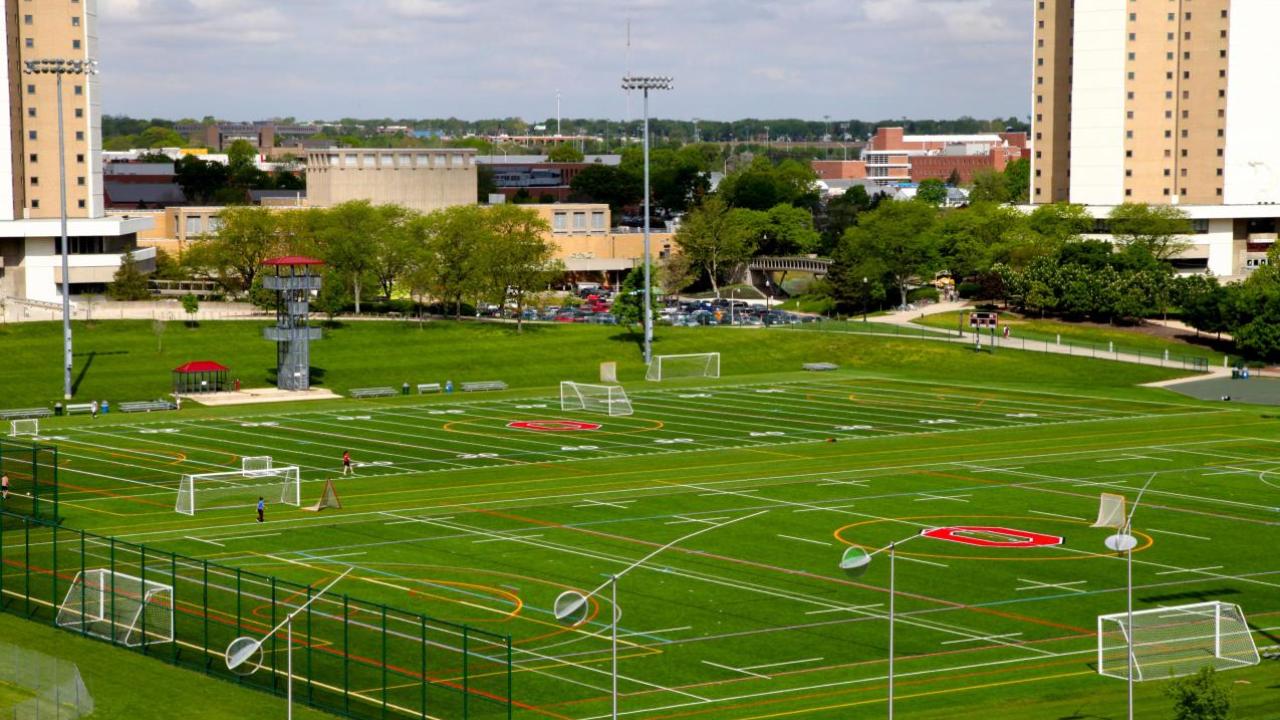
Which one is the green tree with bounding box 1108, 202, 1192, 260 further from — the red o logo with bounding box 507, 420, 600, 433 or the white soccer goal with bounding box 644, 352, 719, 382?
the red o logo with bounding box 507, 420, 600, 433

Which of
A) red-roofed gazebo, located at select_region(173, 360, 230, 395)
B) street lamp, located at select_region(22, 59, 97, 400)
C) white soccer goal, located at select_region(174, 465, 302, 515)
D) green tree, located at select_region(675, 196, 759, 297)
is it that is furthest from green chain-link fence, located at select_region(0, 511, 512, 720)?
green tree, located at select_region(675, 196, 759, 297)

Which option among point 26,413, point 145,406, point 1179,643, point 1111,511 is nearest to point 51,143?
point 145,406

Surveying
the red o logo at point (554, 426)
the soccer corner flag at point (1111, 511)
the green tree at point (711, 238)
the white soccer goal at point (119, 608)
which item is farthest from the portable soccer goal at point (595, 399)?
the green tree at point (711, 238)

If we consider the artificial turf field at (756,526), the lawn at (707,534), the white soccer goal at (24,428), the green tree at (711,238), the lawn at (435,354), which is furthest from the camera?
the green tree at (711,238)

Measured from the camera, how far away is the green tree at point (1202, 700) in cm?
3491

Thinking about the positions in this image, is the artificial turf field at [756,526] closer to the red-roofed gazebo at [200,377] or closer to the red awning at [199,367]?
the red awning at [199,367]

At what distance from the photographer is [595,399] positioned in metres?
104

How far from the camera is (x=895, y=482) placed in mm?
76938

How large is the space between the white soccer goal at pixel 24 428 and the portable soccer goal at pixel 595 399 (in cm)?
2952

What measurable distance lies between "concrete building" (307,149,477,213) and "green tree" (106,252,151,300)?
168 feet

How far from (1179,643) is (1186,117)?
137954 mm

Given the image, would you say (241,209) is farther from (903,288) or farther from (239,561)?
(239,561)

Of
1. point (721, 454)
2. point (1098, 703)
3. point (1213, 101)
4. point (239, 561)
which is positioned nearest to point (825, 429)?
point (721, 454)

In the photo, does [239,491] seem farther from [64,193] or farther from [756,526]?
[64,193]
